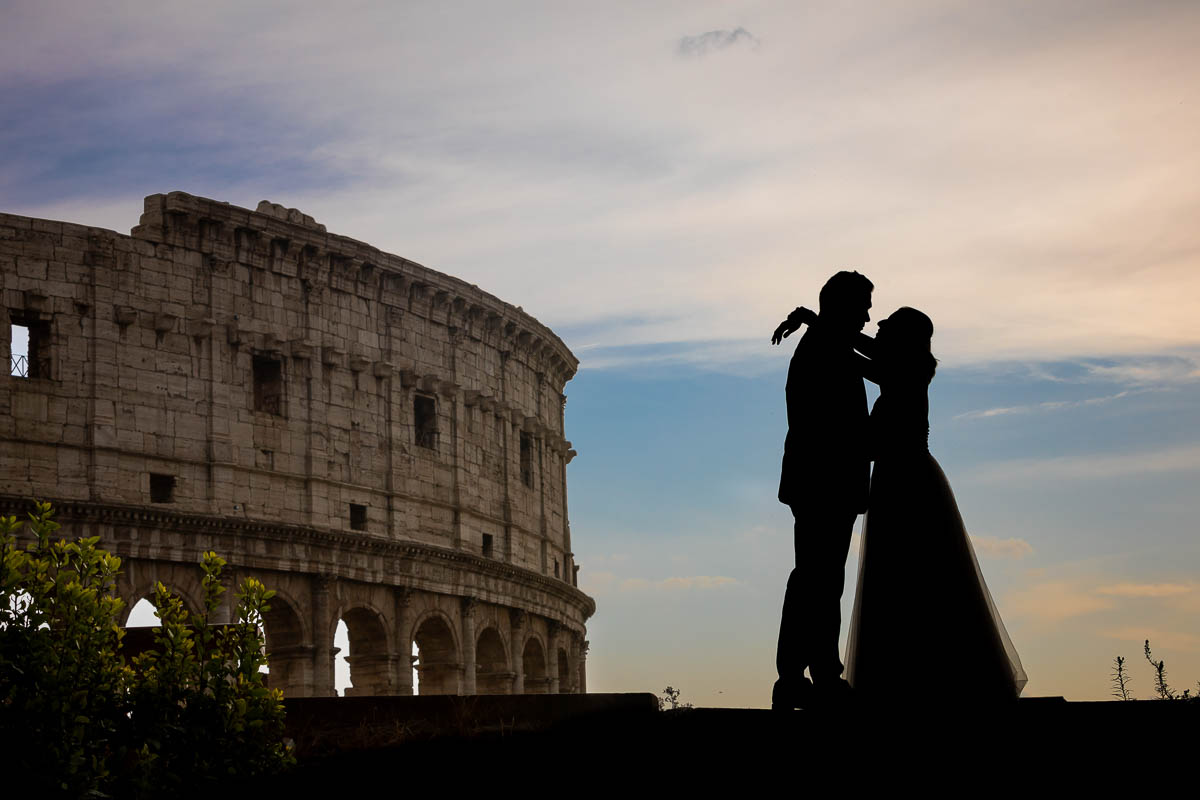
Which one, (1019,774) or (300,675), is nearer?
(1019,774)

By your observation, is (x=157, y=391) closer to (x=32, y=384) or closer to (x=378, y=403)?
(x=32, y=384)

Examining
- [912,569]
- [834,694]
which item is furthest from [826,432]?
[834,694]

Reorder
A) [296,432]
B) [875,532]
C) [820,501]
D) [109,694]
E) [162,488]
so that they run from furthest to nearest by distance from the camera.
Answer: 1. [296,432]
2. [162,488]
3. [109,694]
4. [875,532]
5. [820,501]

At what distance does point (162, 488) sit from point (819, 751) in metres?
28.9

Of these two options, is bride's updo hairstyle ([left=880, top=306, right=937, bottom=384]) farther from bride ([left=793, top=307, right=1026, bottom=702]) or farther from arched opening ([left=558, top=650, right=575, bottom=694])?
arched opening ([left=558, top=650, right=575, bottom=694])

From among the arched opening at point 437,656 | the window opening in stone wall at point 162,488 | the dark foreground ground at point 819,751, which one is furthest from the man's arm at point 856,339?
the arched opening at point 437,656

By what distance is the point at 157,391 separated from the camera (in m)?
35.6

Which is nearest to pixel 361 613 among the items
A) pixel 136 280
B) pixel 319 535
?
pixel 319 535

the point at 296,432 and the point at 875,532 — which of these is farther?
the point at 296,432

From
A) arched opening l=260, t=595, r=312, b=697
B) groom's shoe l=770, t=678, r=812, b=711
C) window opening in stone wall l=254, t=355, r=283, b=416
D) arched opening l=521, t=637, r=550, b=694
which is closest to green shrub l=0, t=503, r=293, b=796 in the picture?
groom's shoe l=770, t=678, r=812, b=711

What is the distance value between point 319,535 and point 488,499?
8.15 meters

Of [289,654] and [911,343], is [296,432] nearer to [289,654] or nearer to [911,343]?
[289,654]

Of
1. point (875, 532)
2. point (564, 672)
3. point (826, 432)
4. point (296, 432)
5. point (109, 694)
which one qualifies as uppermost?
point (296, 432)

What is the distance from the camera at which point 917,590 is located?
30.2 ft
